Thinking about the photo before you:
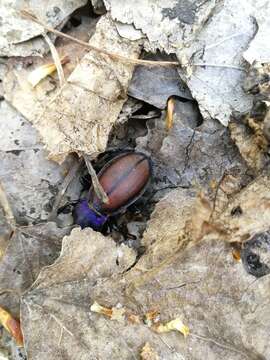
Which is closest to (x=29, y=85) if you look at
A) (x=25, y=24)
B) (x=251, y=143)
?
(x=25, y=24)

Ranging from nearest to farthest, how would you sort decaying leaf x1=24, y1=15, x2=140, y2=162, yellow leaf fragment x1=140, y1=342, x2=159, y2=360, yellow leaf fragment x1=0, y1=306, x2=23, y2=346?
yellow leaf fragment x1=140, y1=342, x2=159, y2=360
yellow leaf fragment x1=0, y1=306, x2=23, y2=346
decaying leaf x1=24, y1=15, x2=140, y2=162

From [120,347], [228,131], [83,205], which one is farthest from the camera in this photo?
[83,205]

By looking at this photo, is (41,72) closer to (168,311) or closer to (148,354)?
(168,311)

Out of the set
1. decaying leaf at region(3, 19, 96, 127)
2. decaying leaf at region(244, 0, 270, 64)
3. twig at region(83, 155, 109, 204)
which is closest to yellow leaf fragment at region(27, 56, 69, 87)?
decaying leaf at region(3, 19, 96, 127)

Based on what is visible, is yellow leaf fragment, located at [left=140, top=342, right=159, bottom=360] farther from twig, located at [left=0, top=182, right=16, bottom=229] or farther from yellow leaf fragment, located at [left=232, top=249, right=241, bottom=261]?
twig, located at [left=0, top=182, right=16, bottom=229]

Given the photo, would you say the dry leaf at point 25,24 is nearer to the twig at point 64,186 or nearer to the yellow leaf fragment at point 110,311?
the twig at point 64,186

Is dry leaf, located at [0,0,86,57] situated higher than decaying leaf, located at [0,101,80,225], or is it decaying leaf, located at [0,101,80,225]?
A: dry leaf, located at [0,0,86,57]

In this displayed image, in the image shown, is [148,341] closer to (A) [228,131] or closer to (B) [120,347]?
(B) [120,347]

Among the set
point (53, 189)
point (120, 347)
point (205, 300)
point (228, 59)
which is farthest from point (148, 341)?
point (228, 59)
